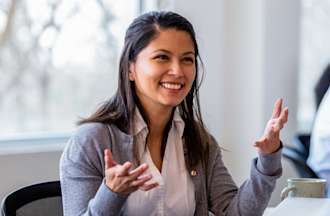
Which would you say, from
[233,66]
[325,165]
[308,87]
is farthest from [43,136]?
[308,87]

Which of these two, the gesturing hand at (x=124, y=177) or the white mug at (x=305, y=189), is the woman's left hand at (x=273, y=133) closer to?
the white mug at (x=305, y=189)

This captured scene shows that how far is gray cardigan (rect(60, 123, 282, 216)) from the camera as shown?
1.55 meters

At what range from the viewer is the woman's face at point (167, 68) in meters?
1.61

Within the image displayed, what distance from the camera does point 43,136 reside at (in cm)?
267

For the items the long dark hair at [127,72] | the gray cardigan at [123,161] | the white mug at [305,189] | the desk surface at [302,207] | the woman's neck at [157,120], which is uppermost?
the long dark hair at [127,72]

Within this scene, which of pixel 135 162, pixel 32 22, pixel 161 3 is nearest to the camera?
pixel 135 162

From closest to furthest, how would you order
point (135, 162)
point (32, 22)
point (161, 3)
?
point (135, 162), point (32, 22), point (161, 3)

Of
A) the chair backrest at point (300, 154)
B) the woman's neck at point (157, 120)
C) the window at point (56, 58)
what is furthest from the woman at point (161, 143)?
the window at point (56, 58)

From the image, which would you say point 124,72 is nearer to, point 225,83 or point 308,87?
point 225,83

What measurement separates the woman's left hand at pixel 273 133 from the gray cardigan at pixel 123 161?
1.0 inches

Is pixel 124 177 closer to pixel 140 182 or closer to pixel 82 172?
pixel 140 182

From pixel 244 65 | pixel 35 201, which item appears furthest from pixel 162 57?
pixel 244 65

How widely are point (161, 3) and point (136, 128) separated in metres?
1.29

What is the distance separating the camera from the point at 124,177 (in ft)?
4.26
